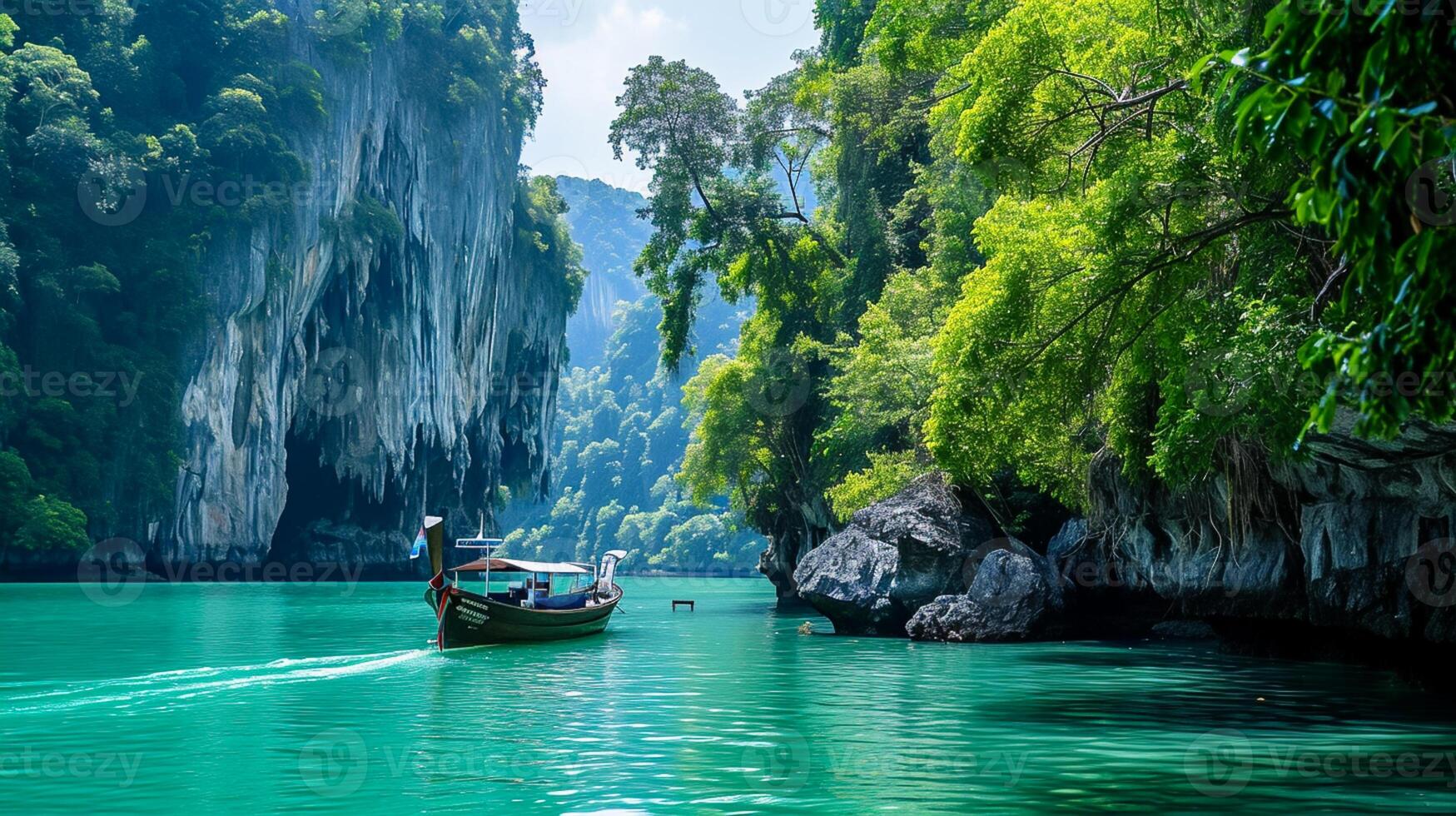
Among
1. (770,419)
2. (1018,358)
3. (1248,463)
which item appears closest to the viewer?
(1018,358)

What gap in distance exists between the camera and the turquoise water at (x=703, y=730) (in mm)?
8961

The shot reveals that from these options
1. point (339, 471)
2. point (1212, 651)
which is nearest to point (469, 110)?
point (339, 471)

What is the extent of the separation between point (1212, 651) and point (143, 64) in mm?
53038

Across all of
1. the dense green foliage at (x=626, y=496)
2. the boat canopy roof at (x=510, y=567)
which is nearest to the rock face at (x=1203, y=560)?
the boat canopy roof at (x=510, y=567)

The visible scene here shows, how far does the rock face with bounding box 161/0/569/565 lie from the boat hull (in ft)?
110

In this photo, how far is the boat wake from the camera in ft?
46.5

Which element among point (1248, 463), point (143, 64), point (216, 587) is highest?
point (143, 64)

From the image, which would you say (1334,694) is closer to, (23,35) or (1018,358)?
(1018,358)

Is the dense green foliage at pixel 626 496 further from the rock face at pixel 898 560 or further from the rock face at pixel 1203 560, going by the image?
the rock face at pixel 1203 560

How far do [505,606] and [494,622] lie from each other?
0.43 meters

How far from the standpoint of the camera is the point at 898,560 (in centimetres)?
2536

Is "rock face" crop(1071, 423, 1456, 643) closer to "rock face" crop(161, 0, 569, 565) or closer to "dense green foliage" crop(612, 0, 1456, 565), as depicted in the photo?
"dense green foliage" crop(612, 0, 1456, 565)

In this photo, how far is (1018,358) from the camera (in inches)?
575

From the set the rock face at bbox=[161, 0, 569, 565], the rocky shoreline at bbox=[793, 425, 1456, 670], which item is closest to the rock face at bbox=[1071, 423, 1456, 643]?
the rocky shoreline at bbox=[793, 425, 1456, 670]
